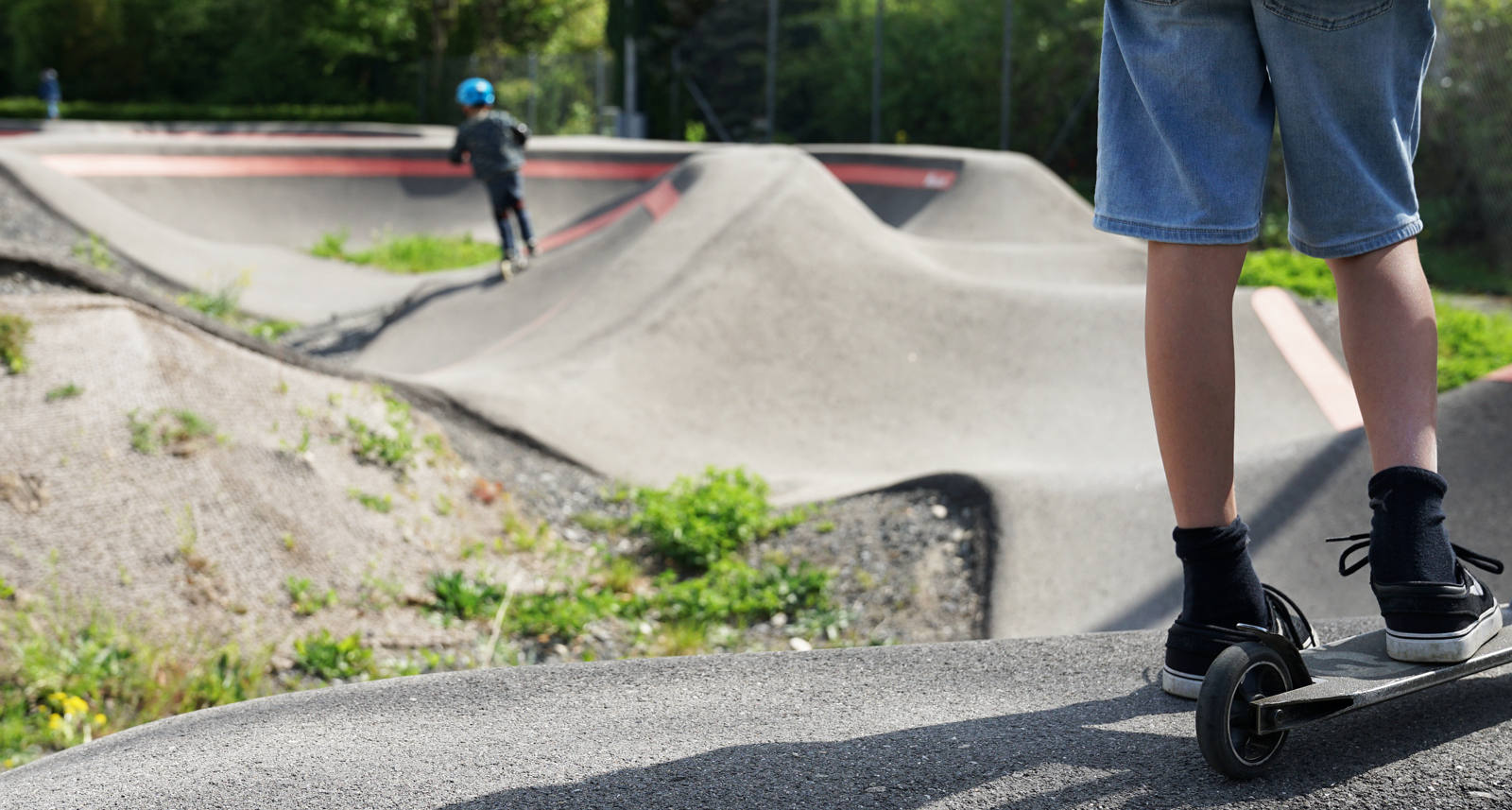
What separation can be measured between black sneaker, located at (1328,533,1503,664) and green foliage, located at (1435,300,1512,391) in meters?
5.57

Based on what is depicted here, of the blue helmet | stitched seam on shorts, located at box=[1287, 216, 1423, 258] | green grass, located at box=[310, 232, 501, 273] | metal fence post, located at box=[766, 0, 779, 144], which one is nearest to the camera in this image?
stitched seam on shorts, located at box=[1287, 216, 1423, 258]

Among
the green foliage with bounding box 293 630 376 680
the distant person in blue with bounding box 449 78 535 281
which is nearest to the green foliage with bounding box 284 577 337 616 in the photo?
the green foliage with bounding box 293 630 376 680

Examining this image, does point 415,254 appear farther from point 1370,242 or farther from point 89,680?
point 1370,242

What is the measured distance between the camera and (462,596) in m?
4.48

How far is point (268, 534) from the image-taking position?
4.34 meters

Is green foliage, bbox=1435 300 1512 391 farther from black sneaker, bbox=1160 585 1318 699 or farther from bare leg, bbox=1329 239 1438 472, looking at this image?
bare leg, bbox=1329 239 1438 472

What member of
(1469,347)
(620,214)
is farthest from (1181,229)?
(620,214)

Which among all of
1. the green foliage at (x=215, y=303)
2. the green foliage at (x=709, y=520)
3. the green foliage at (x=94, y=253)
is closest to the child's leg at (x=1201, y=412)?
the green foliage at (x=709, y=520)

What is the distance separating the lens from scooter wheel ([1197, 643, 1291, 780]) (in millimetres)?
1428

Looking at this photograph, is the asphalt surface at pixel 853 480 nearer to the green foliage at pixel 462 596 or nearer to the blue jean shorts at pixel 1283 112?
the blue jean shorts at pixel 1283 112

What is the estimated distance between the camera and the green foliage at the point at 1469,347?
22.1 ft

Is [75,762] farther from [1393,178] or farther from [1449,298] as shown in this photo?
[1449,298]

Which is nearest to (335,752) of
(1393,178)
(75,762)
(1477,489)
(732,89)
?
(75,762)

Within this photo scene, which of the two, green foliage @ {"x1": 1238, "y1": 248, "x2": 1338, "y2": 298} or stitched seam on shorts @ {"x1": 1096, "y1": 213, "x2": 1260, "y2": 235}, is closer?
stitched seam on shorts @ {"x1": 1096, "y1": 213, "x2": 1260, "y2": 235}
